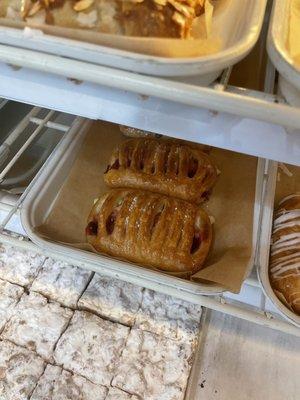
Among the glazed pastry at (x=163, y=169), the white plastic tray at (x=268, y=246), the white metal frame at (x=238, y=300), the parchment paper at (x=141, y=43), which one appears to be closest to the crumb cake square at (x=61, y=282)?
the white metal frame at (x=238, y=300)

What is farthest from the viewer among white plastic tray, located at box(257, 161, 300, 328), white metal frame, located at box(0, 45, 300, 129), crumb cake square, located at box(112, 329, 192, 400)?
crumb cake square, located at box(112, 329, 192, 400)

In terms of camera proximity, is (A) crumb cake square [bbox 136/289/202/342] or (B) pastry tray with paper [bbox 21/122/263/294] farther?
(A) crumb cake square [bbox 136/289/202/342]

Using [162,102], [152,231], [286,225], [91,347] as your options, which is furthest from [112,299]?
[162,102]

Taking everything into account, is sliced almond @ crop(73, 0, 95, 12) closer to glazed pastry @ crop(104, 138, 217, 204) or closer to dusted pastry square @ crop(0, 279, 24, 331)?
glazed pastry @ crop(104, 138, 217, 204)

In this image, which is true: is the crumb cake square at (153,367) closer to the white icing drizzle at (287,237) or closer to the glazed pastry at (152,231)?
the glazed pastry at (152,231)

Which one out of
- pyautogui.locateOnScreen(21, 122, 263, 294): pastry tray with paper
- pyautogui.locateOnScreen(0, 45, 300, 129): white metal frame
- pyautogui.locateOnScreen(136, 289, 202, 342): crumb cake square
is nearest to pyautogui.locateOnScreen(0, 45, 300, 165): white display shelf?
pyautogui.locateOnScreen(0, 45, 300, 129): white metal frame
